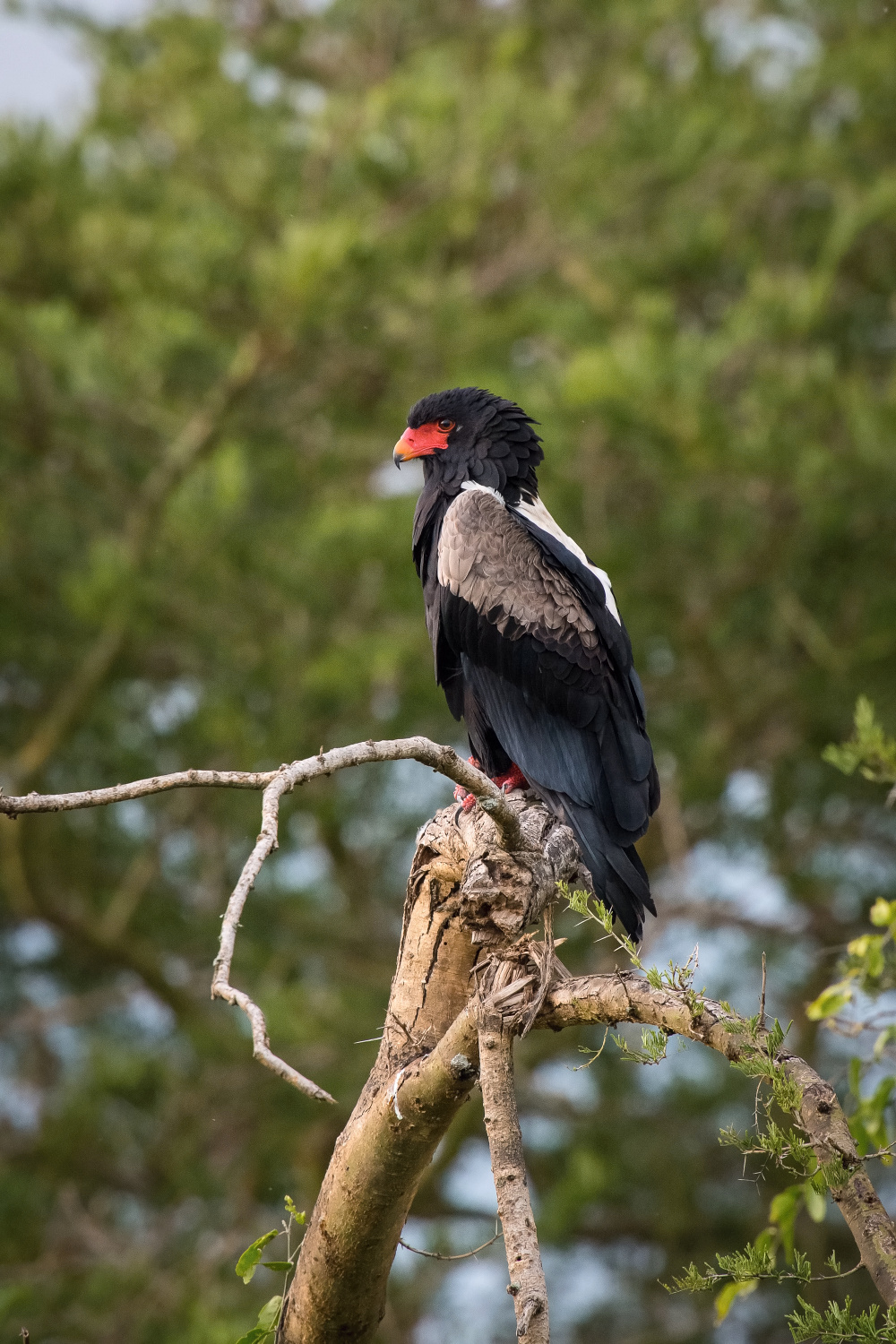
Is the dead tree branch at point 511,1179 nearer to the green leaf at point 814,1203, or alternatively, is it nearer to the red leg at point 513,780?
the green leaf at point 814,1203

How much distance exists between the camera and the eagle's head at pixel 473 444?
161 inches

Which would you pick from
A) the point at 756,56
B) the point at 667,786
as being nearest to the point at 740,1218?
the point at 667,786

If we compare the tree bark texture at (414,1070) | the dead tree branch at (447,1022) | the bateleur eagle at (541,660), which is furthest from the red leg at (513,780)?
the tree bark texture at (414,1070)

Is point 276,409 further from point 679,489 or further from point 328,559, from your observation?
point 679,489

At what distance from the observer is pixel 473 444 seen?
4.15 m

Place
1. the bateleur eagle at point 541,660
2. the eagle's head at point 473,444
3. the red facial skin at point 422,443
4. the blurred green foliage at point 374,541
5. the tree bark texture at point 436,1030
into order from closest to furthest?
the tree bark texture at point 436,1030 → the bateleur eagle at point 541,660 → the eagle's head at point 473,444 → the red facial skin at point 422,443 → the blurred green foliage at point 374,541

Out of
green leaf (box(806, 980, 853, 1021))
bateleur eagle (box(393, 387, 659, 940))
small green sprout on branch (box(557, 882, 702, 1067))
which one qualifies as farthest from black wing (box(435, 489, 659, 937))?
green leaf (box(806, 980, 853, 1021))

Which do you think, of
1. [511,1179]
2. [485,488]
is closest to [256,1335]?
[511,1179]

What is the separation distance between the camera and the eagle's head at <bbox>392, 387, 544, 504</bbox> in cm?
408

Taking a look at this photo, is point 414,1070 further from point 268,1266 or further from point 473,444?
point 473,444

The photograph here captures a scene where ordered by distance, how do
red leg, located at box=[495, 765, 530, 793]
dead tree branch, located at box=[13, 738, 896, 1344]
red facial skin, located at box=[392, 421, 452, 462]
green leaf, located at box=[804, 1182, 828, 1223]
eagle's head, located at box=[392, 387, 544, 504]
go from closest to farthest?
green leaf, located at box=[804, 1182, 828, 1223]
dead tree branch, located at box=[13, 738, 896, 1344]
red leg, located at box=[495, 765, 530, 793]
eagle's head, located at box=[392, 387, 544, 504]
red facial skin, located at box=[392, 421, 452, 462]

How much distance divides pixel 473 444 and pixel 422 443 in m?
0.19

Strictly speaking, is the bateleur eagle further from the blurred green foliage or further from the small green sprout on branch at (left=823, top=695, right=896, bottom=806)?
the blurred green foliage

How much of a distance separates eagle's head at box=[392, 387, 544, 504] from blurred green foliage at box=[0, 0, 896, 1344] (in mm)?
1578
